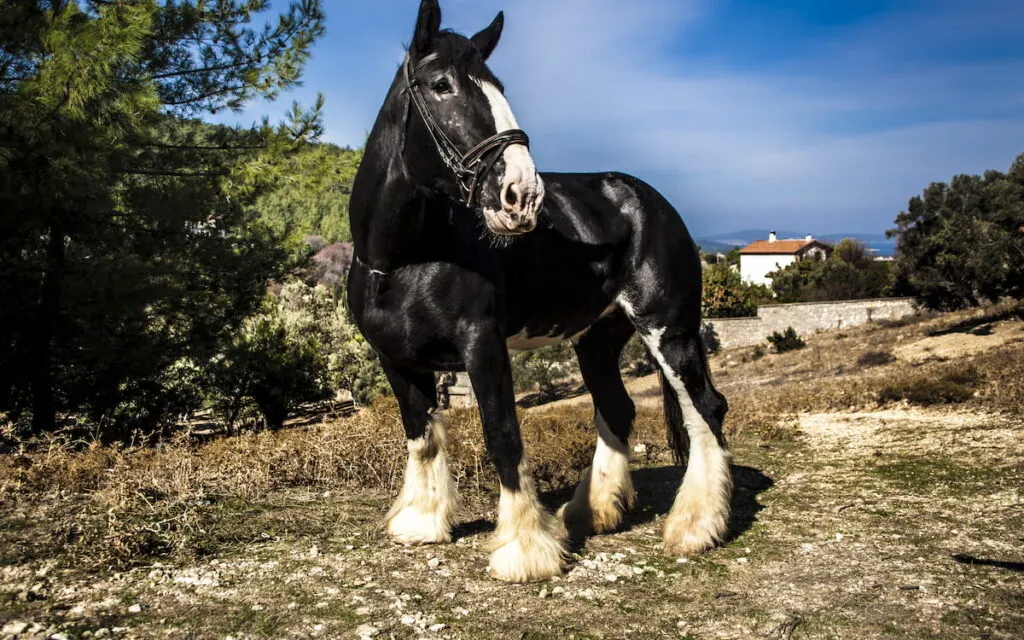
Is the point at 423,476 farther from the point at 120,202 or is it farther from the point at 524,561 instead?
the point at 120,202

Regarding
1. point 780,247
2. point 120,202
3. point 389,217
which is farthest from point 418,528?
point 780,247

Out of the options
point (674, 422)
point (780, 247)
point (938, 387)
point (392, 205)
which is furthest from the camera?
point (780, 247)

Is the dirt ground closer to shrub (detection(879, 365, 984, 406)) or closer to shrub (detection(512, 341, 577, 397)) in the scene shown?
shrub (detection(879, 365, 984, 406))

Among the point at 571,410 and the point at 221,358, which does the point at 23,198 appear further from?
the point at 571,410

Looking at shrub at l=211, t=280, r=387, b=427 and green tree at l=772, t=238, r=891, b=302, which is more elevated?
green tree at l=772, t=238, r=891, b=302

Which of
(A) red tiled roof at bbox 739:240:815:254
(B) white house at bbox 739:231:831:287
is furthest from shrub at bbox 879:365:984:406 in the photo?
(A) red tiled roof at bbox 739:240:815:254

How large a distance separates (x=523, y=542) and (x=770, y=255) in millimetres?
109920

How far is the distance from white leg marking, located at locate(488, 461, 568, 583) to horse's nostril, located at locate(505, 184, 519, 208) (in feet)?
5.30

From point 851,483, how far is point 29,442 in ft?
23.8

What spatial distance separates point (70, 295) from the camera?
8797 mm

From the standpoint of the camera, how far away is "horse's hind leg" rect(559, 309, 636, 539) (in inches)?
213

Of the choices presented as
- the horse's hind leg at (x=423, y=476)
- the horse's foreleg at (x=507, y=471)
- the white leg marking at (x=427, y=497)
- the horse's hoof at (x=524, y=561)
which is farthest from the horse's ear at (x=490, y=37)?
the horse's hoof at (x=524, y=561)

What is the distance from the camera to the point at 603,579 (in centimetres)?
430

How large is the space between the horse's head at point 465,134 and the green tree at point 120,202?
5438mm
